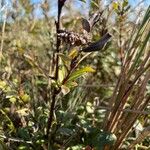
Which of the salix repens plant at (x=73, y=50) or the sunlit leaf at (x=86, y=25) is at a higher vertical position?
the sunlit leaf at (x=86, y=25)

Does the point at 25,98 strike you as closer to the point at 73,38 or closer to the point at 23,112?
the point at 23,112

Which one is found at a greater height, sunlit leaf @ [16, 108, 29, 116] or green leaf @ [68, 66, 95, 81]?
green leaf @ [68, 66, 95, 81]

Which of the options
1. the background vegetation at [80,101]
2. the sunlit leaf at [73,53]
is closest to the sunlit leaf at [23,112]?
the background vegetation at [80,101]

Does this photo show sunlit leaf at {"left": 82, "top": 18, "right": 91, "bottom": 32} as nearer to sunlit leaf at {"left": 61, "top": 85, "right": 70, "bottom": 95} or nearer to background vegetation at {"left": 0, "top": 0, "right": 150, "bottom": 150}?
background vegetation at {"left": 0, "top": 0, "right": 150, "bottom": 150}

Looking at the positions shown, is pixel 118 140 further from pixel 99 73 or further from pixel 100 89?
pixel 99 73

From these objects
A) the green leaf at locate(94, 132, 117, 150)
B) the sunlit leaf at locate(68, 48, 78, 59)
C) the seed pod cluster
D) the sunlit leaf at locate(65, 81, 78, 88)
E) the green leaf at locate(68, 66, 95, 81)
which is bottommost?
the green leaf at locate(94, 132, 117, 150)

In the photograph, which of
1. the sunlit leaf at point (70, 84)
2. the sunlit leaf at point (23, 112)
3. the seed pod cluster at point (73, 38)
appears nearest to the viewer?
the seed pod cluster at point (73, 38)

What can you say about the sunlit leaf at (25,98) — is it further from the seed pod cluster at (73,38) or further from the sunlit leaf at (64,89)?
the seed pod cluster at (73,38)

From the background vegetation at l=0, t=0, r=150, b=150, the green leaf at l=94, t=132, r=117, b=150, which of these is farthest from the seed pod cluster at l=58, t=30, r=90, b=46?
the green leaf at l=94, t=132, r=117, b=150

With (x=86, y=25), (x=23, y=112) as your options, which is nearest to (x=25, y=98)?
(x=23, y=112)
